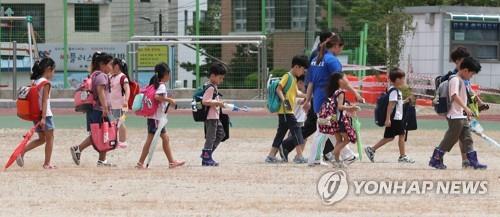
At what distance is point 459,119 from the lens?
13.3 meters

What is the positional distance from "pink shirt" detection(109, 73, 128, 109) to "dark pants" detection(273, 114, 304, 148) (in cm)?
217

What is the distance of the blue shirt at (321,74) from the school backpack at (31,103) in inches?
129

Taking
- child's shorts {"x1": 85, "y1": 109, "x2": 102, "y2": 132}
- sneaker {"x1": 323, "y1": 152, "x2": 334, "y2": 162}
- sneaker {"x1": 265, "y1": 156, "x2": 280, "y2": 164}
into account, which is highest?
child's shorts {"x1": 85, "y1": 109, "x2": 102, "y2": 132}

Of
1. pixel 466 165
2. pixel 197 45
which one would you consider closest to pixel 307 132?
pixel 466 165

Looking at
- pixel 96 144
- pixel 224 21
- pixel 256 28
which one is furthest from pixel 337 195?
pixel 224 21

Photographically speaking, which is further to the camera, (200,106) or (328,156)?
(328,156)

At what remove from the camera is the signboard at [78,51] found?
3738cm

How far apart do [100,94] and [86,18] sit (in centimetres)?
2562

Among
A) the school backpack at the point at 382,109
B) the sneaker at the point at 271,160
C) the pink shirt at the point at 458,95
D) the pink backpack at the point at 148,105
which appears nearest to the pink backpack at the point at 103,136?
the pink backpack at the point at 148,105

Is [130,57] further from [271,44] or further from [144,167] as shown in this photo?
[144,167]

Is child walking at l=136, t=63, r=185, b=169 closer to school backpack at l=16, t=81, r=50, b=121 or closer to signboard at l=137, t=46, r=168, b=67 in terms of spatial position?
school backpack at l=16, t=81, r=50, b=121
